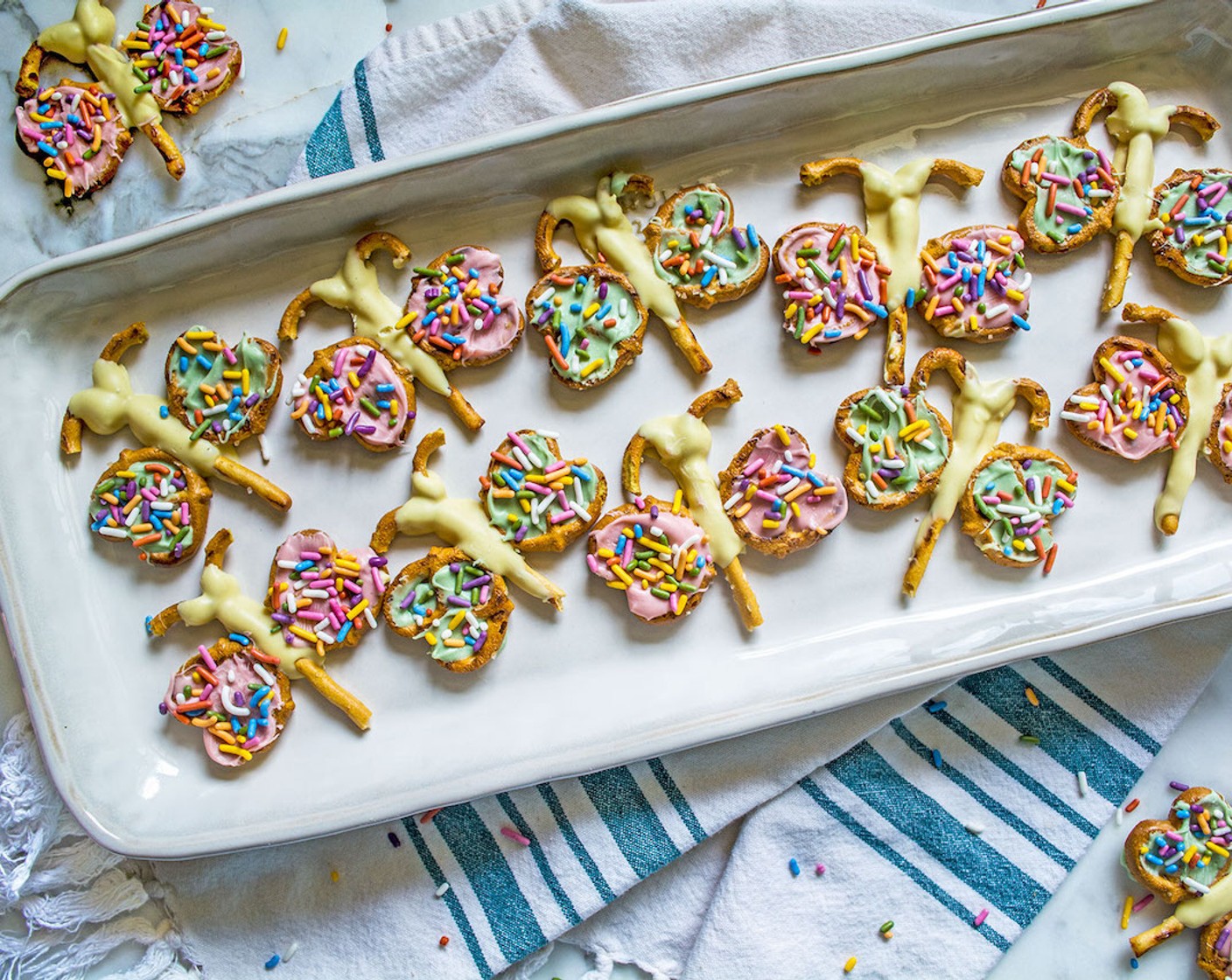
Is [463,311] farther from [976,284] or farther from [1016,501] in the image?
[1016,501]

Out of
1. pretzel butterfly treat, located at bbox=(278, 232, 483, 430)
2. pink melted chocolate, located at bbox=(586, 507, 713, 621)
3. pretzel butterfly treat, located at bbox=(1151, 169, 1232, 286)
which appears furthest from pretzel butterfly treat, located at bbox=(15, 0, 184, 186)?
pretzel butterfly treat, located at bbox=(1151, 169, 1232, 286)

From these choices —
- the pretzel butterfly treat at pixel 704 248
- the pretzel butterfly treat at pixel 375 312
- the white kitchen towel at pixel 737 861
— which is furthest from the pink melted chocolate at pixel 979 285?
the pretzel butterfly treat at pixel 375 312

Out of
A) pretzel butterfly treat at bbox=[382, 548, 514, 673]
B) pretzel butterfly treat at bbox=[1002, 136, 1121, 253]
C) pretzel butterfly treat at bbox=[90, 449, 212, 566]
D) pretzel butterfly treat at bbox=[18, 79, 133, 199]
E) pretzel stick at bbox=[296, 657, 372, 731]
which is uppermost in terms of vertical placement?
pretzel butterfly treat at bbox=[18, 79, 133, 199]

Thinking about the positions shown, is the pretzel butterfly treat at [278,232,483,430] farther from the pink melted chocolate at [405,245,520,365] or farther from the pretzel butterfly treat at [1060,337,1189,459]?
the pretzel butterfly treat at [1060,337,1189,459]

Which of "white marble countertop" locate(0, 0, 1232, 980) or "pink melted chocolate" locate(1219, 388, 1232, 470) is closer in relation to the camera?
"pink melted chocolate" locate(1219, 388, 1232, 470)

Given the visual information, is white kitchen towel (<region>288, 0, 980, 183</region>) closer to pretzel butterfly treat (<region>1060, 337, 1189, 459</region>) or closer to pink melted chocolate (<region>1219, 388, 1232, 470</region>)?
pretzel butterfly treat (<region>1060, 337, 1189, 459</region>)

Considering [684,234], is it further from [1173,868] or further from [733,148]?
[1173,868]

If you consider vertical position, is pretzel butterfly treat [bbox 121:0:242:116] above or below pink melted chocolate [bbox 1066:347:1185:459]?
above
